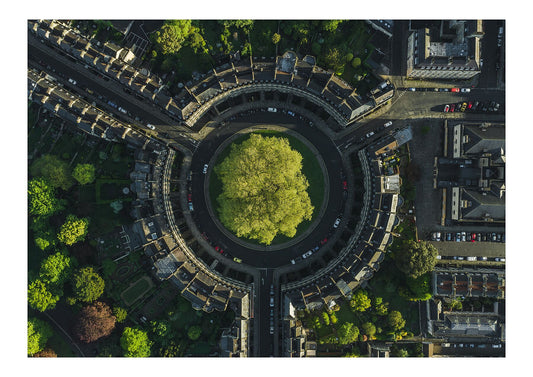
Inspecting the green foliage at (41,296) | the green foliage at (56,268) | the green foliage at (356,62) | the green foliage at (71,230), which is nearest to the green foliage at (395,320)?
the green foliage at (356,62)

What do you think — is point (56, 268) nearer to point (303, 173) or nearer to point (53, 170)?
point (53, 170)

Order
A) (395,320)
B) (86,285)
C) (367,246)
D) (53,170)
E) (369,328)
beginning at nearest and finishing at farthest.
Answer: (367,246), (86,285), (53,170), (395,320), (369,328)

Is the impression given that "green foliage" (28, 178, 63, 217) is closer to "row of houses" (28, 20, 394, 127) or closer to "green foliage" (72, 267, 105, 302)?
"green foliage" (72, 267, 105, 302)

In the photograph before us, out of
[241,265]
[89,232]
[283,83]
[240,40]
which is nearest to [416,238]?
[241,265]

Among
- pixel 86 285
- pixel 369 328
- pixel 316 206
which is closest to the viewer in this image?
pixel 86 285

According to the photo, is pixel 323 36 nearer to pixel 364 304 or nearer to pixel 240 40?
pixel 240 40

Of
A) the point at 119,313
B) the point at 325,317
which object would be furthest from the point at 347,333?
the point at 119,313

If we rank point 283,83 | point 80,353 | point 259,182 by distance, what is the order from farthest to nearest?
point 80,353 → point 283,83 → point 259,182
